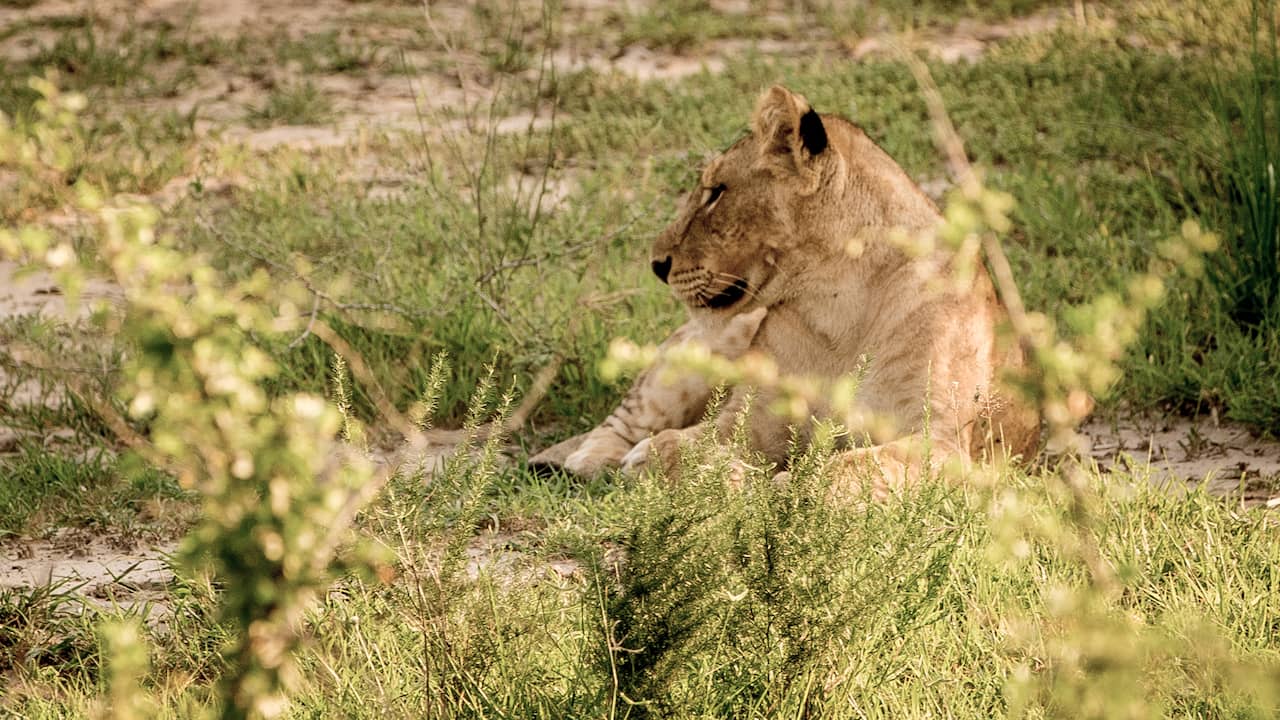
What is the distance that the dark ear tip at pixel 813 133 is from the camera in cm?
386

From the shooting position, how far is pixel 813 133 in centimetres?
389

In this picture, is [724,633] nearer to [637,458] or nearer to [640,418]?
[637,458]

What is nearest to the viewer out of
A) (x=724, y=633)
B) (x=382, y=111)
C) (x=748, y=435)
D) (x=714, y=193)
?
(x=724, y=633)

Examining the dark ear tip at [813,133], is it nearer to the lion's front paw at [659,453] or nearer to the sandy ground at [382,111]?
the sandy ground at [382,111]

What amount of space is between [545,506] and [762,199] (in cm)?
108

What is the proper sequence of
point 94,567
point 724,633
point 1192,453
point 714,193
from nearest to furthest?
1. point 724,633
2. point 94,567
3. point 714,193
4. point 1192,453

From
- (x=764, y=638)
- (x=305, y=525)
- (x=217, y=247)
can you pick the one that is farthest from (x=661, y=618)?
(x=217, y=247)

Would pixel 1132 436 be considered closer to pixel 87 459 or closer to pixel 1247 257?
pixel 1247 257

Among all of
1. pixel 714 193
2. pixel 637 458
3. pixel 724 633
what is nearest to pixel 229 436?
pixel 724 633

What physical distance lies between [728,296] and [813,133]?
541 millimetres

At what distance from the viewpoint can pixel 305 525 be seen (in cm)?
169

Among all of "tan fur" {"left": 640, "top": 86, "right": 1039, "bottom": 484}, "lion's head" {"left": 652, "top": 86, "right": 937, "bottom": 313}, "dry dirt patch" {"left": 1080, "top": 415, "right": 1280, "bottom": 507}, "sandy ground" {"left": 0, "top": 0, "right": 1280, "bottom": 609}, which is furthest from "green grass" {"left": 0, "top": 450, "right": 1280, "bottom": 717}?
"lion's head" {"left": 652, "top": 86, "right": 937, "bottom": 313}

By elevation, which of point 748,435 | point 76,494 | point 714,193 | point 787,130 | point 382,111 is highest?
point 787,130

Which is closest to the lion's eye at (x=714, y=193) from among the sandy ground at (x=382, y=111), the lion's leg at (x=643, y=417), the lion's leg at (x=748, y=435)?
the lion's leg at (x=643, y=417)
